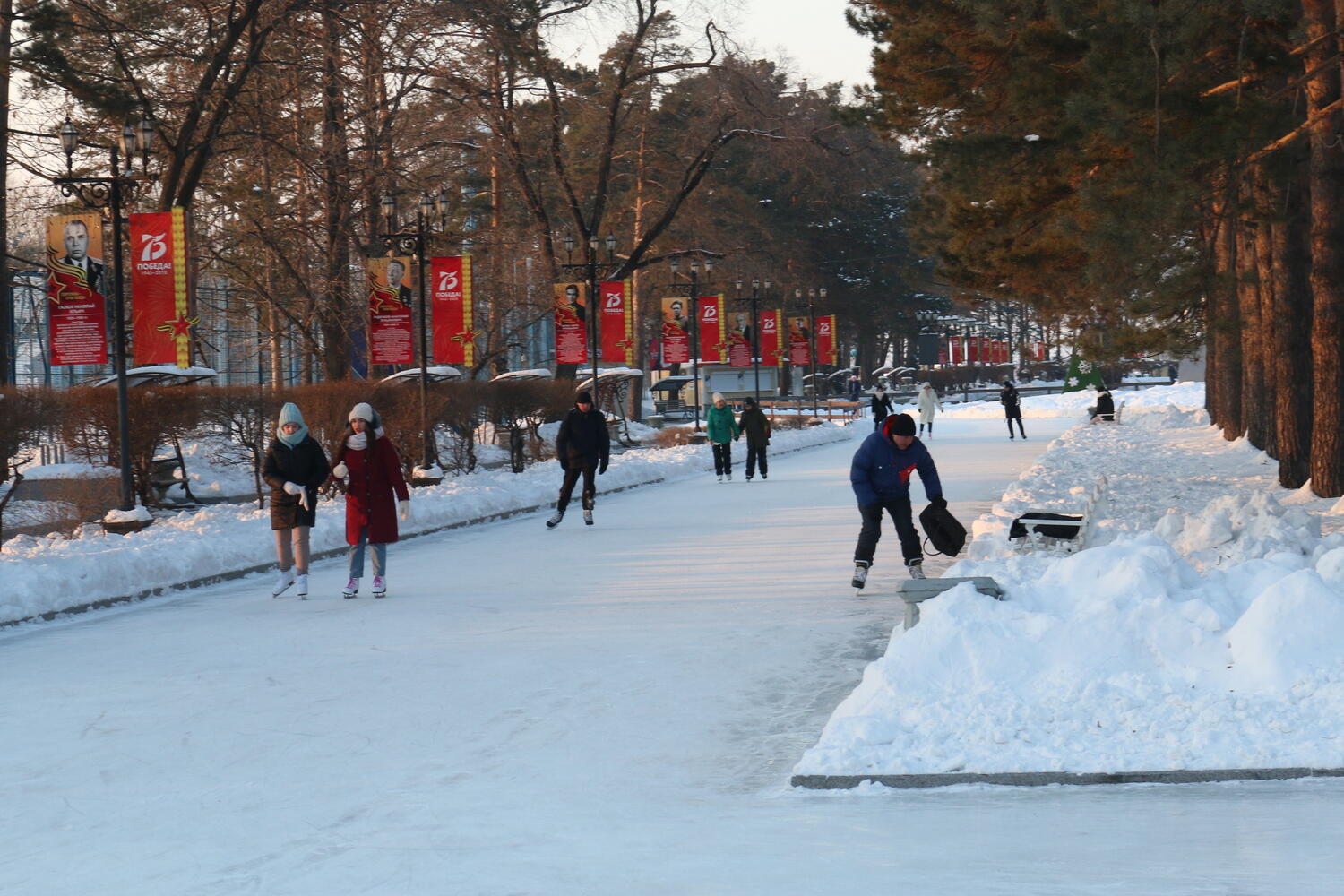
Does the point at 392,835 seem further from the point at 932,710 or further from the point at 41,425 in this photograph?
the point at 41,425

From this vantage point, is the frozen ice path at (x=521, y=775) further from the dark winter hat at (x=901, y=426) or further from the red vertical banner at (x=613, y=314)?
the red vertical banner at (x=613, y=314)

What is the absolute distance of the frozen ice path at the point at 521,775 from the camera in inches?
Answer: 220

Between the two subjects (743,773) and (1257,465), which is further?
(1257,465)

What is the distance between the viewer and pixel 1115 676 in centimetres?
768

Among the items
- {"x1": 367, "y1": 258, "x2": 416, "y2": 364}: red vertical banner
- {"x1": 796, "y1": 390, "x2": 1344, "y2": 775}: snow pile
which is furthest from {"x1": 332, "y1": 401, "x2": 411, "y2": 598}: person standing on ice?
{"x1": 367, "y1": 258, "x2": 416, "y2": 364}: red vertical banner

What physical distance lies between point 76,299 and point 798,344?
139 ft

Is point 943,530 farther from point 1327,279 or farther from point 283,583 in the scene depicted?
point 1327,279

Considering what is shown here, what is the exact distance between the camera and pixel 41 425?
17141 millimetres

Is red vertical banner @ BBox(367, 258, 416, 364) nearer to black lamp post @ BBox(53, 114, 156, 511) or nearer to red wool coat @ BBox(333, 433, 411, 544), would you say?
black lamp post @ BBox(53, 114, 156, 511)

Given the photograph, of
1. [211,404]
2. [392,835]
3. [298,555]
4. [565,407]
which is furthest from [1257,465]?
[392,835]

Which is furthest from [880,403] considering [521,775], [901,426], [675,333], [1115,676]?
[521,775]

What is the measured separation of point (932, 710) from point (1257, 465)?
2270cm

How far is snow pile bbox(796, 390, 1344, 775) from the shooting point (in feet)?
22.6

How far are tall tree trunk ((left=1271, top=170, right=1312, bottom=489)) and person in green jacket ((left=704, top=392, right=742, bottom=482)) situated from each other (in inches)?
412
